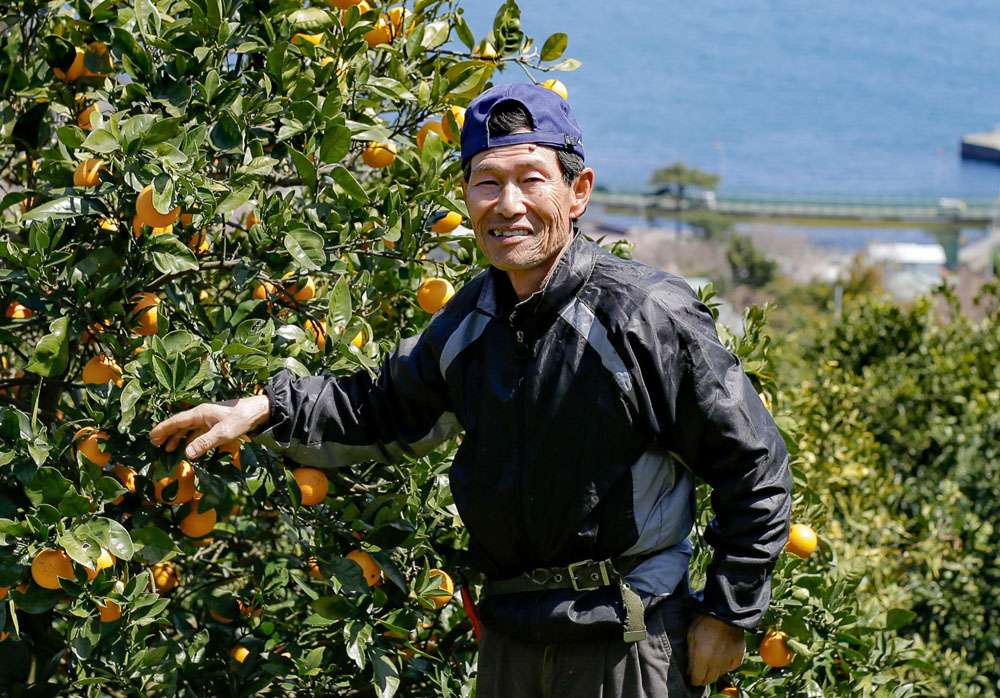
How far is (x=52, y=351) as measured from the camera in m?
1.58

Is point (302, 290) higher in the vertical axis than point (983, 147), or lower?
lower

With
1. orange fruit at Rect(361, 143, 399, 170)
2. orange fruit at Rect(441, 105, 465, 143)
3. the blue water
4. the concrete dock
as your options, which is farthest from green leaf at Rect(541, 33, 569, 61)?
the concrete dock

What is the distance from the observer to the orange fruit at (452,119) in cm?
186

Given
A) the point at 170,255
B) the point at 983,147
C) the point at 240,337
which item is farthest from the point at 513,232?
the point at 983,147

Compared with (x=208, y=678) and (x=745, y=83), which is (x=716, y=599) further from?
(x=745, y=83)

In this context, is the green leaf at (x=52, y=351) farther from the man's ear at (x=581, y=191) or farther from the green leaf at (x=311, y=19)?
the man's ear at (x=581, y=191)

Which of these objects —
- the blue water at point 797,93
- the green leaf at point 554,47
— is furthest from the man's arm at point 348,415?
the blue water at point 797,93

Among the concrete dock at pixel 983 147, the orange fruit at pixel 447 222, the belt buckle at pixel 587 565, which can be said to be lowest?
the belt buckle at pixel 587 565

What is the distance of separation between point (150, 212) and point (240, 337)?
21 centimetres

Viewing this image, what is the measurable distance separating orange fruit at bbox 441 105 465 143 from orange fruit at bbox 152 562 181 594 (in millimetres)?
918

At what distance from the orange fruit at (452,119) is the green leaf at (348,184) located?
0.65 ft

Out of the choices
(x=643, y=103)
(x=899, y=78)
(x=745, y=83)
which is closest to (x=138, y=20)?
(x=643, y=103)

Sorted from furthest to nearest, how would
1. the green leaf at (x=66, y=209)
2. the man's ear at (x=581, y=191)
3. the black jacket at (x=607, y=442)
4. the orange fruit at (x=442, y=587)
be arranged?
the orange fruit at (x=442, y=587) → the green leaf at (x=66, y=209) → the man's ear at (x=581, y=191) → the black jacket at (x=607, y=442)

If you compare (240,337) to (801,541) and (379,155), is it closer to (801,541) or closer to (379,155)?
(379,155)
